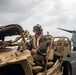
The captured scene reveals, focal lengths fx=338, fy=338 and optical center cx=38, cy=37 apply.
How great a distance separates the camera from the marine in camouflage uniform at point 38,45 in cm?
881

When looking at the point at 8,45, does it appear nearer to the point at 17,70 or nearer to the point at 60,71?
the point at 17,70

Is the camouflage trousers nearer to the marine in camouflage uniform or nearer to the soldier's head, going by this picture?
the marine in camouflage uniform

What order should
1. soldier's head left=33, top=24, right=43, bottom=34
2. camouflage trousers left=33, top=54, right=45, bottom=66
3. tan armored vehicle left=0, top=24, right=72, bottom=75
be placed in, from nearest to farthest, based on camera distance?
1. tan armored vehicle left=0, top=24, right=72, bottom=75
2. camouflage trousers left=33, top=54, right=45, bottom=66
3. soldier's head left=33, top=24, right=43, bottom=34

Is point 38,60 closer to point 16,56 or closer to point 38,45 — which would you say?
point 38,45

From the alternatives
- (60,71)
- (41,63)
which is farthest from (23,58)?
(60,71)

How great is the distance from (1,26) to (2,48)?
631 millimetres

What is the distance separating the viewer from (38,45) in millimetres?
9047

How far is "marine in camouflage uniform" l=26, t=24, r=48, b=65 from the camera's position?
8812mm

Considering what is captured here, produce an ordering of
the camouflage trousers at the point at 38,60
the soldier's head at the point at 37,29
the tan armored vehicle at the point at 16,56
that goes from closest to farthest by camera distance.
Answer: the tan armored vehicle at the point at 16,56 < the camouflage trousers at the point at 38,60 < the soldier's head at the point at 37,29

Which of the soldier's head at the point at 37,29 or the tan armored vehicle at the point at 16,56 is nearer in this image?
the tan armored vehicle at the point at 16,56

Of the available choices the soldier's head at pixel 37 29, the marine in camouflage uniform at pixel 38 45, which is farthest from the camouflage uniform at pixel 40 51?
the soldier's head at pixel 37 29

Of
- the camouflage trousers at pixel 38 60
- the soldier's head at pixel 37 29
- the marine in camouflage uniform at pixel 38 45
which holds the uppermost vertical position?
the soldier's head at pixel 37 29

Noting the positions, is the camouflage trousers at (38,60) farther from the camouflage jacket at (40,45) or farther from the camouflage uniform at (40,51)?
the camouflage jacket at (40,45)

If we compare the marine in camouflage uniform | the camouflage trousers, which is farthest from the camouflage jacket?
the camouflage trousers
